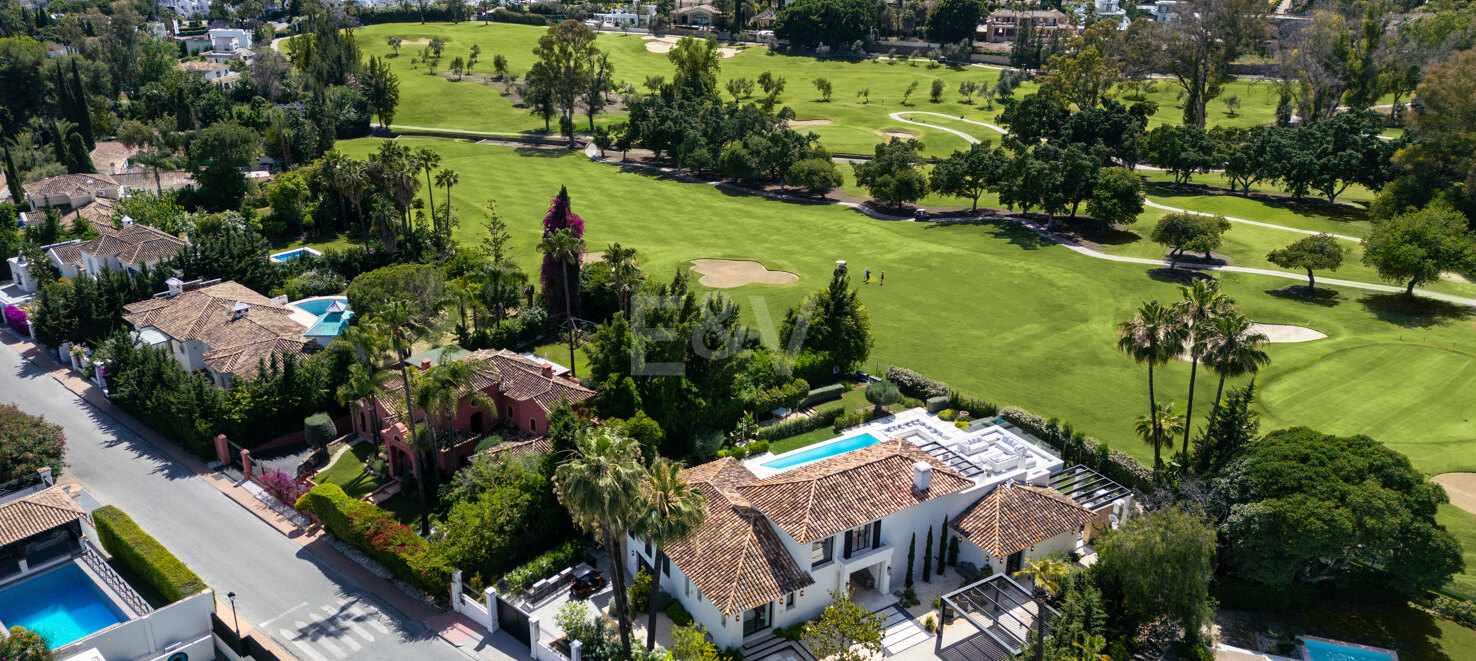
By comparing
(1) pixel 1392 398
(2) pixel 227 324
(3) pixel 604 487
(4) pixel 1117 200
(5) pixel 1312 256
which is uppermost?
(4) pixel 1117 200

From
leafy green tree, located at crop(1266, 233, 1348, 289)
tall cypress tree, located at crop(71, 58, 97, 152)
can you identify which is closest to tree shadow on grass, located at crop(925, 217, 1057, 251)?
leafy green tree, located at crop(1266, 233, 1348, 289)

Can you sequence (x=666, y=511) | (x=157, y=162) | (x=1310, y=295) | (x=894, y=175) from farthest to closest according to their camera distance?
(x=894, y=175)
(x=157, y=162)
(x=1310, y=295)
(x=666, y=511)

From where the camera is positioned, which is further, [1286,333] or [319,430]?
[1286,333]

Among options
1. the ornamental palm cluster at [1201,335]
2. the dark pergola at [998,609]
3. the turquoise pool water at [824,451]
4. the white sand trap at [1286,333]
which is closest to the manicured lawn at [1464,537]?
the ornamental palm cluster at [1201,335]

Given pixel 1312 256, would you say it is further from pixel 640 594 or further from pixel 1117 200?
pixel 640 594

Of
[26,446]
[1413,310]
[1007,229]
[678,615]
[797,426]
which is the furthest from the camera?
[1007,229]

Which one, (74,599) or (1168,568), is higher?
(1168,568)

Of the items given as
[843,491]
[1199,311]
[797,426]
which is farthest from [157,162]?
[1199,311]
